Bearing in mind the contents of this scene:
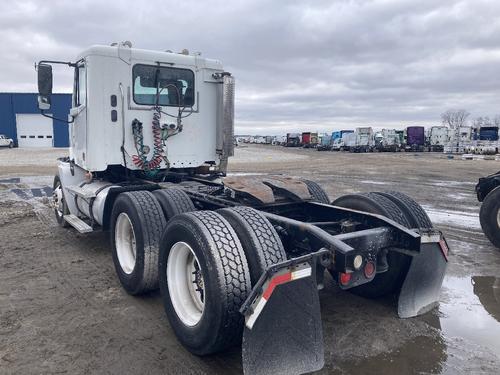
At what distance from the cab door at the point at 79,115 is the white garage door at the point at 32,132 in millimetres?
48649

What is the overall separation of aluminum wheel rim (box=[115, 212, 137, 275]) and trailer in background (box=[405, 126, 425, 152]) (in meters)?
51.1

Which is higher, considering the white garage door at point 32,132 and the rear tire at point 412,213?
the white garage door at point 32,132

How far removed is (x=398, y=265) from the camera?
13.8 ft

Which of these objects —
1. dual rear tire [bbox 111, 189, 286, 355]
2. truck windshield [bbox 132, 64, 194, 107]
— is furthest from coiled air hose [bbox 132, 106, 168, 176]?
dual rear tire [bbox 111, 189, 286, 355]

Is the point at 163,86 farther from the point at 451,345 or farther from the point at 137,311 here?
the point at 451,345

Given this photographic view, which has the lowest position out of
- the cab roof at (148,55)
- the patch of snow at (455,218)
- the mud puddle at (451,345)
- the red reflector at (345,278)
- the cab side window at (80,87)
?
the mud puddle at (451,345)

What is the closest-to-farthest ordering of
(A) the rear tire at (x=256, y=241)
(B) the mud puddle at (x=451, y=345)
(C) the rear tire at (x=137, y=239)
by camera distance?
(A) the rear tire at (x=256, y=241), (B) the mud puddle at (x=451, y=345), (C) the rear tire at (x=137, y=239)

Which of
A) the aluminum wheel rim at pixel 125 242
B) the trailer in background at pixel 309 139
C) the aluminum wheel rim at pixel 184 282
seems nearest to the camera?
the aluminum wheel rim at pixel 184 282

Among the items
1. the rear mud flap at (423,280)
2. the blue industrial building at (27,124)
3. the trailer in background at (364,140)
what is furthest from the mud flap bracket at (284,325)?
the blue industrial building at (27,124)

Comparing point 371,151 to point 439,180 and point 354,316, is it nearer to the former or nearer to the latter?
point 439,180

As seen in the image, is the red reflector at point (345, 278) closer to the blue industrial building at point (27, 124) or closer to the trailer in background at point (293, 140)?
the blue industrial building at point (27, 124)

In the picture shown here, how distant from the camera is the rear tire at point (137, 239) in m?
4.57

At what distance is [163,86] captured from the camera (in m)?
6.60

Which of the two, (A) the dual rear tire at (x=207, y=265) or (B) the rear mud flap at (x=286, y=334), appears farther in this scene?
(A) the dual rear tire at (x=207, y=265)
